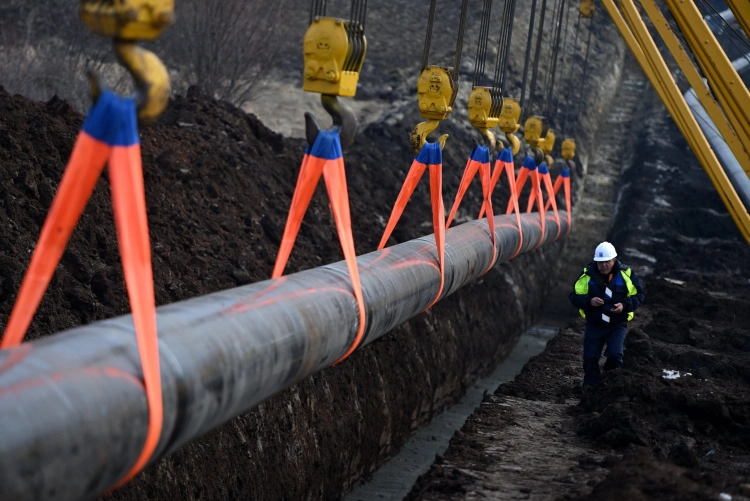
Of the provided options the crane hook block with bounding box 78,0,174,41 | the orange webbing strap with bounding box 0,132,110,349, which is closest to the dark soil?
the orange webbing strap with bounding box 0,132,110,349

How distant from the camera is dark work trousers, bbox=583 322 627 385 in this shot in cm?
941

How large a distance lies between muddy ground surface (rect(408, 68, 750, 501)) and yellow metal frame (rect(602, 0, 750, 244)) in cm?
147

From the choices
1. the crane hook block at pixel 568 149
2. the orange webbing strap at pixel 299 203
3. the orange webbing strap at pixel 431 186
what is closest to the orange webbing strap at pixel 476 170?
the orange webbing strap at pixel 431 186

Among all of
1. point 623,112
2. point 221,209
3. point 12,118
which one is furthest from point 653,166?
point 12,118

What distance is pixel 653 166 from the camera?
70.7ft

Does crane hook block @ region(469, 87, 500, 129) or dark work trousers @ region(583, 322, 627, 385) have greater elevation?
crane hook block @ region(469, 87, 500, 129)

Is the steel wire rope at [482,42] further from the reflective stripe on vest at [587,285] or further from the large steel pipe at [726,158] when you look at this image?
the large steel pipe at [726,158]

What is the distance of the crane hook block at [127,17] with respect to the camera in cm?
374

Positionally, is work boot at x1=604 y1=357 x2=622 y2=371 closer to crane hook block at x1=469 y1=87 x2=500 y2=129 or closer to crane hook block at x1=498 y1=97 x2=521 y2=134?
crane hook block at x1=469 y1=87 x2=500 y2=129

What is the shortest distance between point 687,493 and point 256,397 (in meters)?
2.49

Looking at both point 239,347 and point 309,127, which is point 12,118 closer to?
point 309,127

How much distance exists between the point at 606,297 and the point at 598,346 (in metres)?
0.63

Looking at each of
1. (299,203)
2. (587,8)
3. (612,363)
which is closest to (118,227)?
(299,203)

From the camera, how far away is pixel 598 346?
9492 millimetres
